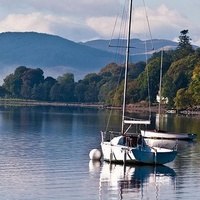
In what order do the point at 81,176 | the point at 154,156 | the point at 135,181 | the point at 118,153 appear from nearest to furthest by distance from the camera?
1. the point at 135,181
2. the point at 81,176
3. the point at 154,156
4. the point at 118,153

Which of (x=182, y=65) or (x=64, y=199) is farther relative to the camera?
(x=182, y=65)

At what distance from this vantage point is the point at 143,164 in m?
50.6

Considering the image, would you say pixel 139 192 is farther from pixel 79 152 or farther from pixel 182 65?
pixel 182 65

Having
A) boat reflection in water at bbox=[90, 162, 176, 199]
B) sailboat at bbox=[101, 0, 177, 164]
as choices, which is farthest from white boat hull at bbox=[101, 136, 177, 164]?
boat reflection in water at bbox=[90, 162, 176, 199]

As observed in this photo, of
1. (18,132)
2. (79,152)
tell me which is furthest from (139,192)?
(18,132)

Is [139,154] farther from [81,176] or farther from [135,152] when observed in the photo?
[81,176]

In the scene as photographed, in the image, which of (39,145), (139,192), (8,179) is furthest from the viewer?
(39,145)

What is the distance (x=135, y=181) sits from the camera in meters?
44.9

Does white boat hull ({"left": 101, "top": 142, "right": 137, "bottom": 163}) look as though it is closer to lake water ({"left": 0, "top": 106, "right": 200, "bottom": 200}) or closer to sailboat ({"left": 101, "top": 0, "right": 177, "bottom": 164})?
sailboat ({"left": 101, "top": 0, "right": 177, "bottom": 164})

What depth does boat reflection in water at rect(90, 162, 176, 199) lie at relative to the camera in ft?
132

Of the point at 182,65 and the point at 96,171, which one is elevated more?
the point at 182,65

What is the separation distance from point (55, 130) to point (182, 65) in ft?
321

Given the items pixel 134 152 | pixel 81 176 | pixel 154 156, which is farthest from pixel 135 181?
pixel 154 156

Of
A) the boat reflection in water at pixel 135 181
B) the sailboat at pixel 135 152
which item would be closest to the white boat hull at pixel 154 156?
the sailboat at pixel 135 152
